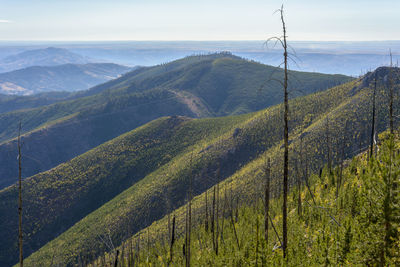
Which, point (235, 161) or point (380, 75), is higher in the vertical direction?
point (380, 75)

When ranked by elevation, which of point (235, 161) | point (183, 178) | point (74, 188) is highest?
point (235, 161)

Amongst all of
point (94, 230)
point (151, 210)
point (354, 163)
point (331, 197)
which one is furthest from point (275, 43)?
point (94, 230)

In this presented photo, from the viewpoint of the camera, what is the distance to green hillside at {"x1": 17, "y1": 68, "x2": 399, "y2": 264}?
106875 millimetres

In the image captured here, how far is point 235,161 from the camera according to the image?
490 ft

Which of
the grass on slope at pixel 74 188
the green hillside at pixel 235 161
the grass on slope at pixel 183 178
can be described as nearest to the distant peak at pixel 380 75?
the green hillside at pixel 235 161

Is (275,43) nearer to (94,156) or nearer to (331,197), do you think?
(331,197)

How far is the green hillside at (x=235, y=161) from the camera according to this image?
351 ft

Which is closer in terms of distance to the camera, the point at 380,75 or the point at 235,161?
the point at 380,75

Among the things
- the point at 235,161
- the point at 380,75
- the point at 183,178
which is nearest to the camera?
the point at 380,75

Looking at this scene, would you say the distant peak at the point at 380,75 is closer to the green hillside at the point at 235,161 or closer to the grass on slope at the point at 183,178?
the green hillside at the point at 235,161

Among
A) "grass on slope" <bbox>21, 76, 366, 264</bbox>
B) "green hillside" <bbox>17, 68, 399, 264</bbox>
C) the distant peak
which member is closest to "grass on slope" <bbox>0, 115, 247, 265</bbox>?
"green hillside" <bbox>17, 68, 399, 264</bbox>

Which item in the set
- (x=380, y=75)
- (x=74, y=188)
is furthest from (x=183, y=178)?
(x=380, y=75)

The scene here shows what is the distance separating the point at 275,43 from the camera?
20234mm

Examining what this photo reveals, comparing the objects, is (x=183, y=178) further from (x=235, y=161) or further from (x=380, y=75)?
(x=380, y=75)
